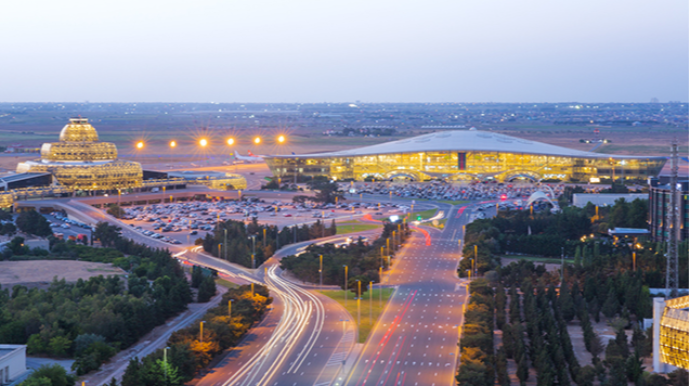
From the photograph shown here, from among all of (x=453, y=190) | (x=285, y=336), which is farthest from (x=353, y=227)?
(x=285, y=336)

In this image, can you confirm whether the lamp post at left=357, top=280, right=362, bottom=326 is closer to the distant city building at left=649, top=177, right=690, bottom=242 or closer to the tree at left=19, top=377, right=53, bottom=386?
the tree at left=19, top=377, right=53, bottom=386

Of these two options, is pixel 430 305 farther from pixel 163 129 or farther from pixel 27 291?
pixel 163 129

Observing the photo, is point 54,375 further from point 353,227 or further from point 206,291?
point 353,227

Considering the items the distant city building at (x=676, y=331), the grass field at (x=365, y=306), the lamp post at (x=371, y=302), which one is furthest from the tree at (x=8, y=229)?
the distant city building at (x=676, y=331)

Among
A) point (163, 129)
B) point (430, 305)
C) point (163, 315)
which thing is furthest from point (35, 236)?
point (163, 129)

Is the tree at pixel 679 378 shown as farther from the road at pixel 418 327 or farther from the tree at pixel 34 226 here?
the tree at pixel 34 226
